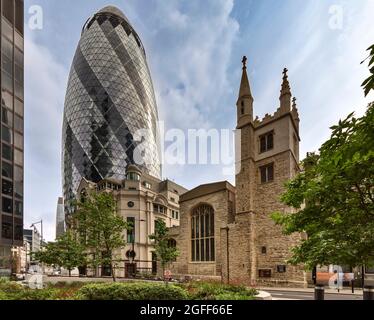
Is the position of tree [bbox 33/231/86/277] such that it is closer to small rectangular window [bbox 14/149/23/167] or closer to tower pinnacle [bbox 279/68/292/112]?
small rectangular window [bbox 14/149/23/167]

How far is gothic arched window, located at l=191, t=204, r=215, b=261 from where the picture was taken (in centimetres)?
3806

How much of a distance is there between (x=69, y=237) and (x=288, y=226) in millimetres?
27977

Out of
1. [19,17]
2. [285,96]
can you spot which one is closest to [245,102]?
[285,96]

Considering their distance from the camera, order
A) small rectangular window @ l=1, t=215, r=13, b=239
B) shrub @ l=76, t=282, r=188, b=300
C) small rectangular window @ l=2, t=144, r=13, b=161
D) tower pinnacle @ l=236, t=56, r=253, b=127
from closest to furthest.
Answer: shrub @ l=76, t=282, r=188, b=300 < tower pinnacle @ l=236, t=56, r=253, b=127 < small rectangular window @ l=1, t=215, r=13, b=239 < small rectangular window @ l=2, t=144, r=13, b=161

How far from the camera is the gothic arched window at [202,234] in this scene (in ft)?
125

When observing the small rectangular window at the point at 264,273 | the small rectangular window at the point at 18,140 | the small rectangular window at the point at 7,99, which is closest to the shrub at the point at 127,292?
the small rectangular window at the point at 264,273

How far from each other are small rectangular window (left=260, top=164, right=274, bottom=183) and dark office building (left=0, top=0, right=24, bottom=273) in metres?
29.8

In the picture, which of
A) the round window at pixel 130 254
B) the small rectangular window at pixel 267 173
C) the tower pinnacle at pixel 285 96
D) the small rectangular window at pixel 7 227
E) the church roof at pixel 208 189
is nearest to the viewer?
the tower pinnacle at pixel 285 96

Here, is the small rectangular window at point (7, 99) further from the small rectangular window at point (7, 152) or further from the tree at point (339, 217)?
the tree at point (339, 217)

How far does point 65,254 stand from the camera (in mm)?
29016

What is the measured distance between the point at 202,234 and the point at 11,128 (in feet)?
89.9

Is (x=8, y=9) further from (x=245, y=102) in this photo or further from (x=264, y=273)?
(x=264, y=273)

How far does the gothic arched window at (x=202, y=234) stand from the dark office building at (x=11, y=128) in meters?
22.2

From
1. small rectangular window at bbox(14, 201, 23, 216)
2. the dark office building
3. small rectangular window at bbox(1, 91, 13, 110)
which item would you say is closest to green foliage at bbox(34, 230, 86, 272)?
the dark office building
